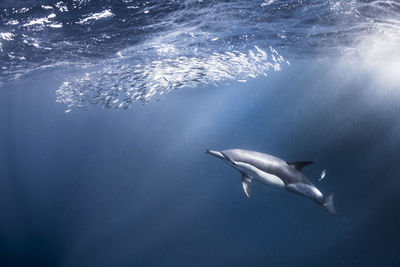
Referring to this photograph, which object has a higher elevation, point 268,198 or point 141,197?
point 268,198

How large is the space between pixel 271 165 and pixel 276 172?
139 millimetres

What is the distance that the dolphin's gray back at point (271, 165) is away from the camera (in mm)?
4051

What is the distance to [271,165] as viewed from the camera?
4.11m

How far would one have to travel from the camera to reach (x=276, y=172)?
13.4 ft

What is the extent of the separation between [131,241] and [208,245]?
286 inches

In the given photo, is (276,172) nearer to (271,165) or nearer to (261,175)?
(271,165)

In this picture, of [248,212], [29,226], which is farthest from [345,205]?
[29,226]

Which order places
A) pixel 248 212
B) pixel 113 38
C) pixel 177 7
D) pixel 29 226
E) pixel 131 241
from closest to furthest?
pixel 177 7, pixel 113 38, pixel 131 241, pixel 248 212, pixel 29 226

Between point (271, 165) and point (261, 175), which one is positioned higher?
point (271, 165)

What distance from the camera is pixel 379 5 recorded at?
973 centimetres

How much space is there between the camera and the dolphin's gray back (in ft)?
13.3

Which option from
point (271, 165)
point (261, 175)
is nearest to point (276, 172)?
point (271, 165)

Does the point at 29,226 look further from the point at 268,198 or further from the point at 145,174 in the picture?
the point at 268,198

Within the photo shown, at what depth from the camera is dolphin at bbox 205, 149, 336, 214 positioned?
13.2 feet
